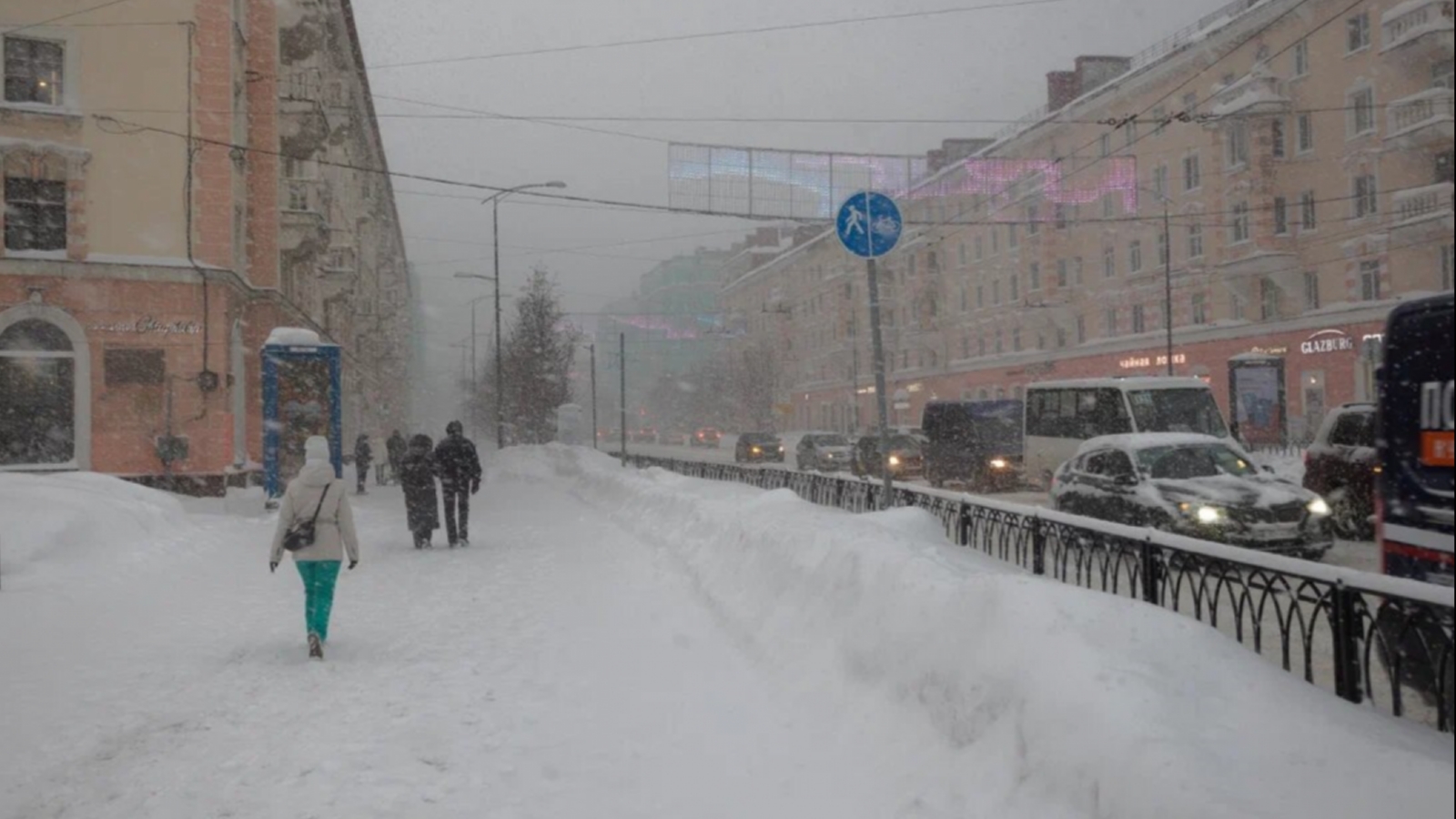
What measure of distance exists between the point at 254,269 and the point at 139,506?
13240 mm

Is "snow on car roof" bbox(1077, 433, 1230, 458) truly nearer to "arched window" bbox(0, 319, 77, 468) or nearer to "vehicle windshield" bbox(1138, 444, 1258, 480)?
Result: "vehicle windshield" bbox(1138, 444, 1258, 480)

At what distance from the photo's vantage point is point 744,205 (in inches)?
736

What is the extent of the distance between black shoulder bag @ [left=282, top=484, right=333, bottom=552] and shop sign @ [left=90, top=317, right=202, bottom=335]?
16.3m

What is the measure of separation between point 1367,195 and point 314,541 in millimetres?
7371

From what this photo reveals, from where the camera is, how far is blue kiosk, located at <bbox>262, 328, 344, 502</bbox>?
20.9m

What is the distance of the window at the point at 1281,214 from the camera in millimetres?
14773

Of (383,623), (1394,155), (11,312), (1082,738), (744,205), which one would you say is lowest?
(383,623)

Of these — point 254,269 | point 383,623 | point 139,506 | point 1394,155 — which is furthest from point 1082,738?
point 254,269

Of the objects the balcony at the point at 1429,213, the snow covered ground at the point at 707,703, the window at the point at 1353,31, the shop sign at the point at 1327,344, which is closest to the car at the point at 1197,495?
the shop sign at the point at 1327,344

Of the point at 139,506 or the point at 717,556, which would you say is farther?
the point at 139,506

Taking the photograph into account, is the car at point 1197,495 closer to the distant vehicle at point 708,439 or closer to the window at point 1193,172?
the window at point 1193,172

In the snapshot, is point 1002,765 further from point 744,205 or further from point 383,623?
point 744,205

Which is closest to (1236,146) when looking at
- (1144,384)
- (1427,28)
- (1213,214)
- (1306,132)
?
(1144,384)

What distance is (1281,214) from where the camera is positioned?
1498 centimetres
